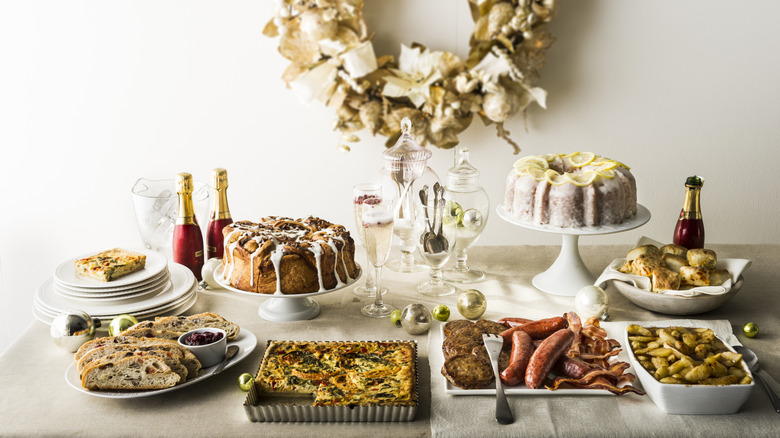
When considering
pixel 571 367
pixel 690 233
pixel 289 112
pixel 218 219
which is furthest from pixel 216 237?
pixel 690 233

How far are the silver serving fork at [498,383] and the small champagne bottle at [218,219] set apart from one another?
0.80 m

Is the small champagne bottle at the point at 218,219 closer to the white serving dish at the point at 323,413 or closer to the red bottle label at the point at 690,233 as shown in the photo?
the white serving dish at the point at 323,413

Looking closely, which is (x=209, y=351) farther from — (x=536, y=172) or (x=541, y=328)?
(x=536, y=172)

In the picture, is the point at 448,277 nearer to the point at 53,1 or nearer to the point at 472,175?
the point at 472,175

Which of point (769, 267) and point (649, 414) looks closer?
point (649, 414)

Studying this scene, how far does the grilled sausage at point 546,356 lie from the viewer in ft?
4.13

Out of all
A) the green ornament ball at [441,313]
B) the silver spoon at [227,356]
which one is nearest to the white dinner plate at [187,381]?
the silver spoon at [227,356]

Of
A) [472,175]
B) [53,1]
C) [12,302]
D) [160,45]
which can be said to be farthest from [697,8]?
[12,302]

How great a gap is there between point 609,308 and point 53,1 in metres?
1.99

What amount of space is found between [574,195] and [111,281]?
1055mm

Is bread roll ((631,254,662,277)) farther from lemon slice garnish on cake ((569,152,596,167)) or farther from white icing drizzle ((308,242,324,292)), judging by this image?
white icing drizzle ((308,242,324,292))

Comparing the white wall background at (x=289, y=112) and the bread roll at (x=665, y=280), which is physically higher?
the white wall background at (x=289, y=112)

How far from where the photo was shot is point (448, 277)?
6.18 ft

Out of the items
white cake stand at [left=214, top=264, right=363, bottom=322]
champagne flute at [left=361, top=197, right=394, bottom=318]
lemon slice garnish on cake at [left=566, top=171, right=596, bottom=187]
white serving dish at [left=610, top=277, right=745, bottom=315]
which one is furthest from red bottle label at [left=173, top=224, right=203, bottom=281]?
white serving dish at [left=610, top=277, right=745, bottom=315]
